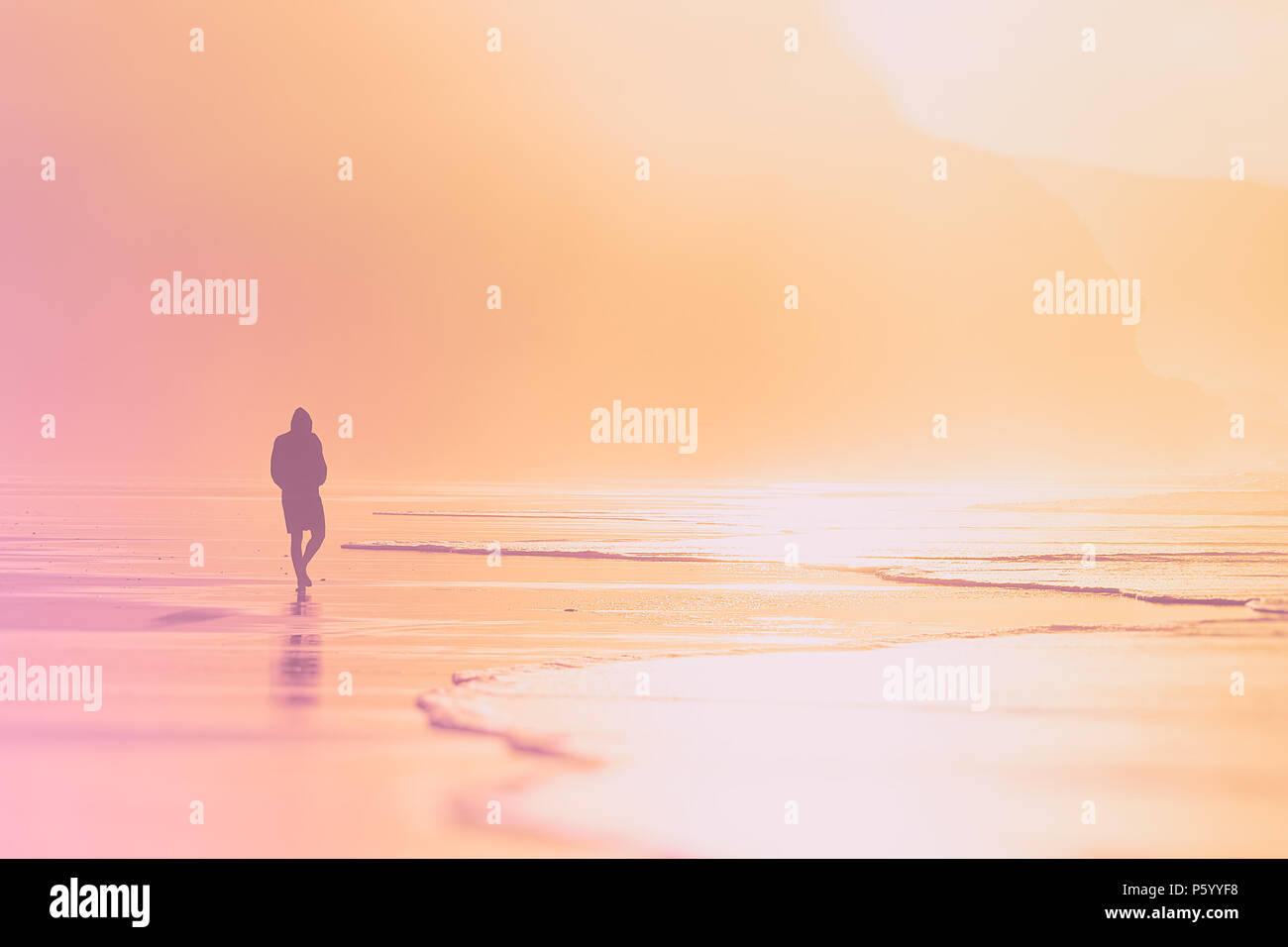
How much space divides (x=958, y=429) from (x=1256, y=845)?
472 ft

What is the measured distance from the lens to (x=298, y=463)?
15.9 m

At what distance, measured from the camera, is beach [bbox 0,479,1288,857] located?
6.25 m

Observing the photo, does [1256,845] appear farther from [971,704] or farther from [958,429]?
[958,429]

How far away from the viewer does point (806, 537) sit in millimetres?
26531

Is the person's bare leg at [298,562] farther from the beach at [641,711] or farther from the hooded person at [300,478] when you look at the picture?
the beach at [641,711]

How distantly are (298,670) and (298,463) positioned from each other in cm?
611

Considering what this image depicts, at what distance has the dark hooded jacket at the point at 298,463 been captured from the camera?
15.9 m

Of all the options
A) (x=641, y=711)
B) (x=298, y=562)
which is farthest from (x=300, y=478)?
(x=641, y=711)

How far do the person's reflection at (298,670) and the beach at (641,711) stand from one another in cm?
5

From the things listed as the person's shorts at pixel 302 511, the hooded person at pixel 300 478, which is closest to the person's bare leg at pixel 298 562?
the hooded person at pixel 300 478

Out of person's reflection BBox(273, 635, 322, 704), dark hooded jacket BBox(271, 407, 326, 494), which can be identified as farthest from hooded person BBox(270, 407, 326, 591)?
person's reflection BBox(273, 635, 322, 704)

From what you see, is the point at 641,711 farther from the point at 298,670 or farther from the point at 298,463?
the point at 298,463

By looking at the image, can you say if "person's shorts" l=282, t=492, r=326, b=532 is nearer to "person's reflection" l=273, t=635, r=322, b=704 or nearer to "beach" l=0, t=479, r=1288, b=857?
"beach" l=0, t=479, r=1288, b=857

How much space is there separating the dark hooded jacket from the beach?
126 cm
